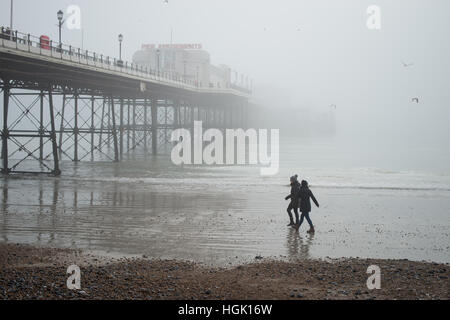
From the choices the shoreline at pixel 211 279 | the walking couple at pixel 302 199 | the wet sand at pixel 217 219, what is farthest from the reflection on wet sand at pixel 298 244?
the shoreline at pixel 211 279

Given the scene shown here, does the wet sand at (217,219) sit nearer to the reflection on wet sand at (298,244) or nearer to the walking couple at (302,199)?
the reflection on wet sand at (298,244)

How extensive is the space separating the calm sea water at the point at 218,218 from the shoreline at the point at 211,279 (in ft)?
2.75

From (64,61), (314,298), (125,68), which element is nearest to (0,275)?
(314,298)

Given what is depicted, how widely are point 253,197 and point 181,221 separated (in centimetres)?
567

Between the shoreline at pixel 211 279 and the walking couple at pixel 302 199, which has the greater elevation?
the walking couple at pixel 302 199

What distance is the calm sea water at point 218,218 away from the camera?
10.2 metres

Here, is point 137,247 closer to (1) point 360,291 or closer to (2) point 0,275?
(2) point 0,275

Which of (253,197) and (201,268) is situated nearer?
(201,268)

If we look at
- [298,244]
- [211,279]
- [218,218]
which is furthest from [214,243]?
[218,218]

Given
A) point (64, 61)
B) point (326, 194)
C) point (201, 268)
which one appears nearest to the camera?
point (201, 268)

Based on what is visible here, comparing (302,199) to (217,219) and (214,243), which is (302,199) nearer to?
(214,243)

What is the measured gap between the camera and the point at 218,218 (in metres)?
13.7

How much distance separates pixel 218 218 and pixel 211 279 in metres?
6.03

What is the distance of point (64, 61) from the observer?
2439 cm
